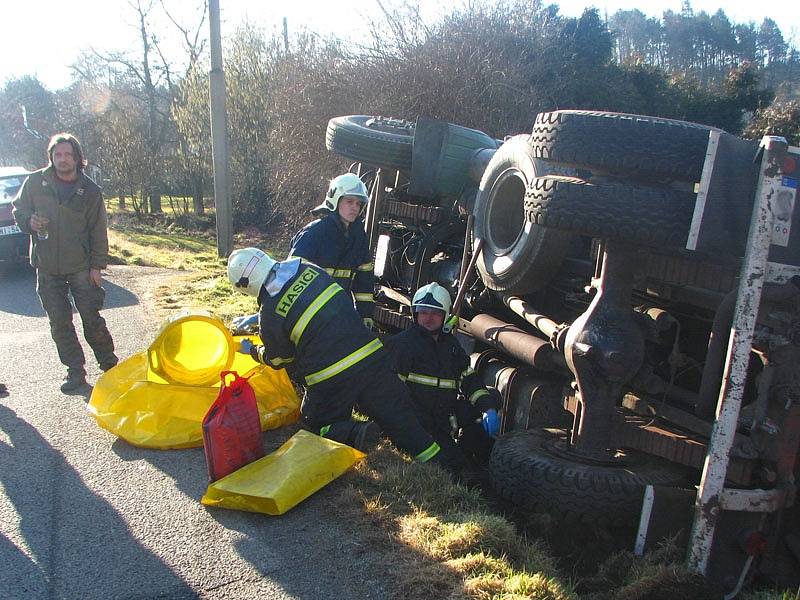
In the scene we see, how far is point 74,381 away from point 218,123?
8.48 m

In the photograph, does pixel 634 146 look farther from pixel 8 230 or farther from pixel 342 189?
pixel 8 230

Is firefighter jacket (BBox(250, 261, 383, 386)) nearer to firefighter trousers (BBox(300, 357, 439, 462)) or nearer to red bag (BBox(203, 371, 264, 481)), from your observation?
firefighter trousers (BBox(300, 357, 439, 462))

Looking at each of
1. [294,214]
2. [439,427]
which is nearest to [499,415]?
[439,427]

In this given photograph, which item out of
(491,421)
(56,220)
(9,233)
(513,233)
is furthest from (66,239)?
(9,233)

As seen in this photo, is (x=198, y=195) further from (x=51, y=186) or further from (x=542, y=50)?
(x=51, y=186)

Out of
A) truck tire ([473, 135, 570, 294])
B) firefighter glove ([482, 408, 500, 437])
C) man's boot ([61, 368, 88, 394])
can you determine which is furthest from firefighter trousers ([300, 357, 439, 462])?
man's boot ([61, 368, 88, 394])

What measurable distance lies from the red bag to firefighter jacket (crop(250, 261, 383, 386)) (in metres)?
0.36

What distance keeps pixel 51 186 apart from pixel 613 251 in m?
4.16

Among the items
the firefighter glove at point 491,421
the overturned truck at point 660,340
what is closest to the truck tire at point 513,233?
the overturned truck at point 660,340

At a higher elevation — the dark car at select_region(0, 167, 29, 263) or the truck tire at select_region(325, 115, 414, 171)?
the truck tire at select_region(325, 115, 414, 171)

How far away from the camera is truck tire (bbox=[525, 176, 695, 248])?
10.6 ft

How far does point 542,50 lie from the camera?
14266 millimetres

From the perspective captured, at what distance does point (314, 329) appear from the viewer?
4211 mm

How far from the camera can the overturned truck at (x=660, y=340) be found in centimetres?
300
